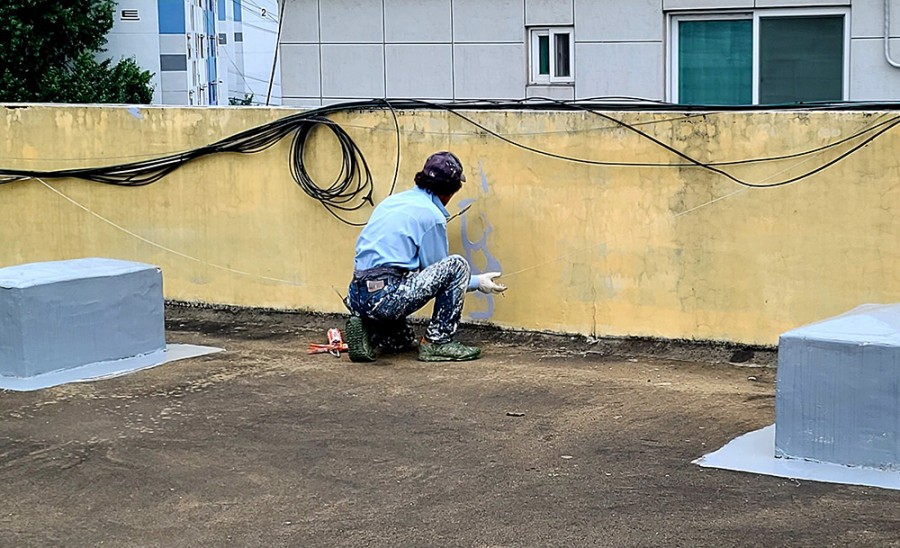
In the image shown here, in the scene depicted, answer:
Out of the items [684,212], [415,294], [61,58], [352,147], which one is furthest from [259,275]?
[61,58]

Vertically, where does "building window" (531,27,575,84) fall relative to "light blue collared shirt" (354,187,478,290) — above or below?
above

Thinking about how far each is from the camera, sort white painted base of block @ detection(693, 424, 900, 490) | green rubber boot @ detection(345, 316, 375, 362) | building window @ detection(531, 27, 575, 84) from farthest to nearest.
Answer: building window @ detection(531, 27, 575, 84), green rubber boot @ detection(345, 316, 375, 362), white painted base of block @ detection(693, 424, 900, 490)

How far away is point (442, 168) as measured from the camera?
27.8 feet

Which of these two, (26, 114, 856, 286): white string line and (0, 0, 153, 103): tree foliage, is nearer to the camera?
(26, 114, 856, 286): white string line

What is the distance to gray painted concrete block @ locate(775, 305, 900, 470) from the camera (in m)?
5.88

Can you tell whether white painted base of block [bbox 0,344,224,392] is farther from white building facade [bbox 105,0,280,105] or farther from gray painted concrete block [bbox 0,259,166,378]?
white building facade [bbox 105,0,280,105]

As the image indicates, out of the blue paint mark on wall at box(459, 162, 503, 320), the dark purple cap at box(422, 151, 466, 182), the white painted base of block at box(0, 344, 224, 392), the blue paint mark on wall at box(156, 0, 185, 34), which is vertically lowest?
the white painted base of block at box(0, 344, 224, 392)

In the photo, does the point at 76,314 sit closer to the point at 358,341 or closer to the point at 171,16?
the point at 358,341

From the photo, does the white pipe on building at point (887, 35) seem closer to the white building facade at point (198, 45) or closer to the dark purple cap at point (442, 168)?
the dark purple cap at point (442, 168)

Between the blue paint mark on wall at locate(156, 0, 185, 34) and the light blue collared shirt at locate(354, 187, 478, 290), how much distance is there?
52.4ft

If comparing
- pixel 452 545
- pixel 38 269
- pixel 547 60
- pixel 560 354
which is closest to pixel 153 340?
pixel 38 269

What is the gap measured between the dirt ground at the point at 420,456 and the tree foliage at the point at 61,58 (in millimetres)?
11165

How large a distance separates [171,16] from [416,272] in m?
16.6

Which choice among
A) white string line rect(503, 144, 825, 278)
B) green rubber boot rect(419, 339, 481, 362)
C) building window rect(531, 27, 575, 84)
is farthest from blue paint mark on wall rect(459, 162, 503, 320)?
building window rect(531, 27, 575, 84)
